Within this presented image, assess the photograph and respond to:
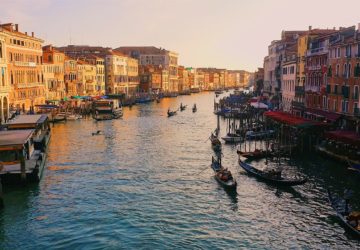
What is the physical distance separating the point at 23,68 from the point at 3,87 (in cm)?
1127

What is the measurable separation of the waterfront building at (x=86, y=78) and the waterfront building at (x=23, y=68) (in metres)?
15.6

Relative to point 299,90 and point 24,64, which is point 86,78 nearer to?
point 24,64

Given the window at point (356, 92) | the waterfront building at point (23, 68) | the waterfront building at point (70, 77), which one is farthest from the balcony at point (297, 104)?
the waterfront building at point (70, 77)

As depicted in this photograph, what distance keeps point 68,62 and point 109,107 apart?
1498 cm

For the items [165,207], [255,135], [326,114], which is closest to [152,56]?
[255,135]

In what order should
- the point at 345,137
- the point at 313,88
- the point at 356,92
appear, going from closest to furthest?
the point at 345,137
the point at 356,92
the point at 313,88

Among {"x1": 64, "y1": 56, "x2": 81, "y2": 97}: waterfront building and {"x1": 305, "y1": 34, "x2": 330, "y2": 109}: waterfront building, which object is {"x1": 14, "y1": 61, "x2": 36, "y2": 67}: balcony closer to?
{"x1": 64, "y1": 56, "x2": 81, "y2": 97}: waterfront building

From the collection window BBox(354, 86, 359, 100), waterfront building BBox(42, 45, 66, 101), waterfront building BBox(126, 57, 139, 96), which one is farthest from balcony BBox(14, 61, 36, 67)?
waterfront building BBox(126, 57, 139, 96)

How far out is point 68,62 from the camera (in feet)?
258

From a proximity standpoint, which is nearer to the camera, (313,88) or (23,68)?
(313,88)

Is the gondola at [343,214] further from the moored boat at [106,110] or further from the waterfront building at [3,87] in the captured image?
the moored boat at [106,110]

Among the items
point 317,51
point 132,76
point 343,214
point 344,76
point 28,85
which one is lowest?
point 343,214

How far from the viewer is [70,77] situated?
262 feet

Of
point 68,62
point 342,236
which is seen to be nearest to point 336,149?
point 342,236
